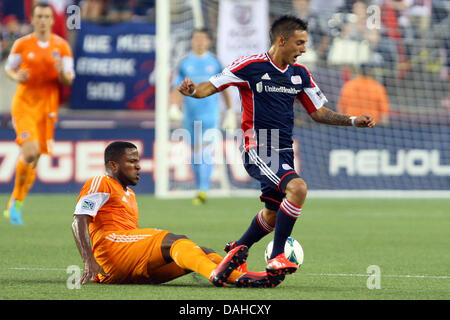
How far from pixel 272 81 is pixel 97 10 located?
1306 centimetres

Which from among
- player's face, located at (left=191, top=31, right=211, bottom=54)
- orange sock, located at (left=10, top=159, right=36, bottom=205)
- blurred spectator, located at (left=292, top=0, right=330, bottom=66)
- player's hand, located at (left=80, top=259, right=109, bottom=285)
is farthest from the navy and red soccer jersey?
blurred spectator, located at (left=292, top=0, right=330, bottom=66)

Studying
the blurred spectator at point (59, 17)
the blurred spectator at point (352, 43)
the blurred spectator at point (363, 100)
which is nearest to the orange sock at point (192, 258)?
the blurred spectator at point (363, 100)

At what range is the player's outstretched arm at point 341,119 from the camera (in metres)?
6.39

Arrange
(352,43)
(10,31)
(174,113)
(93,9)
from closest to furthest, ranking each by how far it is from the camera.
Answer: (174,113), (352,43), (10,31), (93,9)

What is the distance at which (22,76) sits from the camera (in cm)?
1055

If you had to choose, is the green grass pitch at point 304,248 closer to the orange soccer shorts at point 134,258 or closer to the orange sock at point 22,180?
the orange soccer shorts at point 134,258

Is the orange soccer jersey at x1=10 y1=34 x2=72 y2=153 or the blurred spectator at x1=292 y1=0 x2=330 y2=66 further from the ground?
the blurred spectator at x1=292 y1=0 x2=330 y2=66

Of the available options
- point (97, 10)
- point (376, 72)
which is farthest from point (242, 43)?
point (97, 10)

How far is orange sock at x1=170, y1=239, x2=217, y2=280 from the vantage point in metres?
→ 5.87

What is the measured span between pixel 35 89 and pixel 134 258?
530 cm

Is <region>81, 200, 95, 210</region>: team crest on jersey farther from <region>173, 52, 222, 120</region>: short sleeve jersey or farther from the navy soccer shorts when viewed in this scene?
<region>173, 52, 222, 120</region>: short sleeve jersey

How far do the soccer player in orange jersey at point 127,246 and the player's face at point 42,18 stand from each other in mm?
4792

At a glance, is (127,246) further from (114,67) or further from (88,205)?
(114,67)

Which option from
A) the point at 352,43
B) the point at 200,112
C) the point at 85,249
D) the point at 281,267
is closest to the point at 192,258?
the point at 281,267
